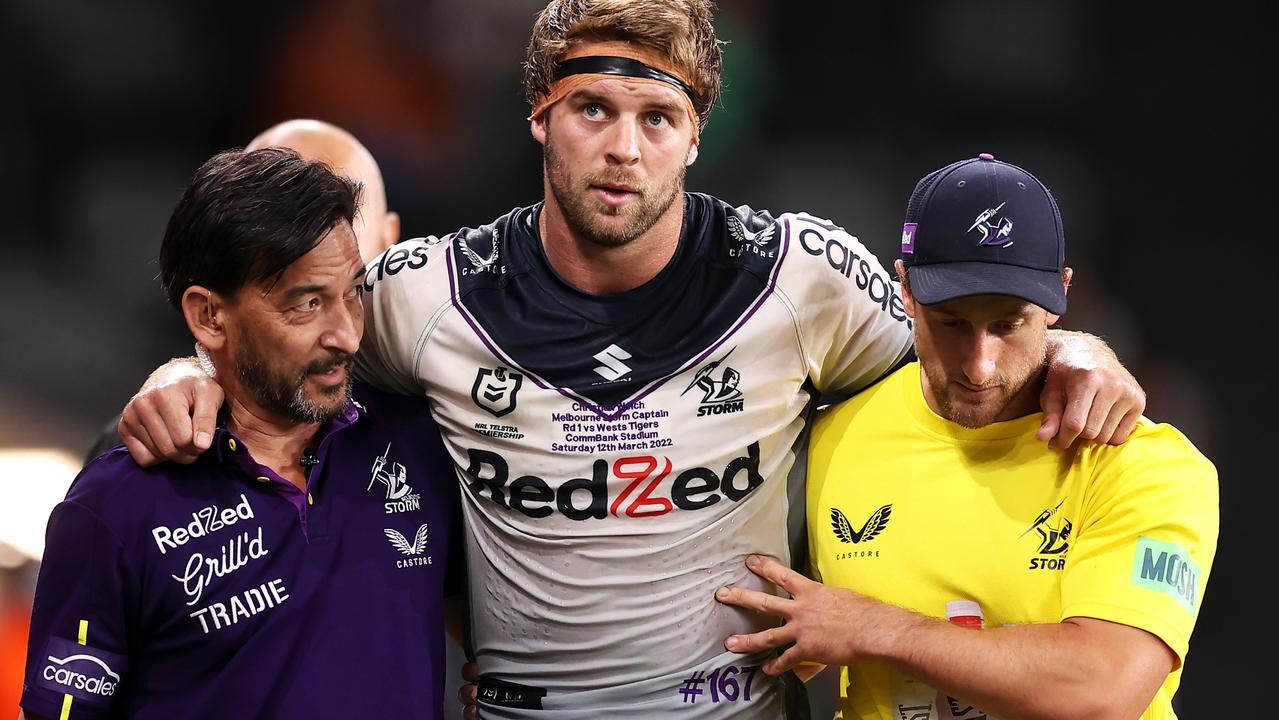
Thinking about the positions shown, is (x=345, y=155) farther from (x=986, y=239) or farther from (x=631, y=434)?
(x=986, y=239)

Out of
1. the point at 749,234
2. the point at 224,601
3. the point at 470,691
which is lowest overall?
the point at 470,691

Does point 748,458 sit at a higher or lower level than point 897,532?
higher

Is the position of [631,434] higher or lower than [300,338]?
lower

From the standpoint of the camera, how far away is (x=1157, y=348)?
4.91 m

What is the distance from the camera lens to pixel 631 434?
239 centimetres

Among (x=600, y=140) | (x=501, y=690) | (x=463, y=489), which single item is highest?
(x=600, y=140)

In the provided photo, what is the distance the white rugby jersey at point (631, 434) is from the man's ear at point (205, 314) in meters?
0.35

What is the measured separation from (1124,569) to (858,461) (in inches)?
21.4

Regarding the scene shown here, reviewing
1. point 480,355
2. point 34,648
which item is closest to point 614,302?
point 480,355

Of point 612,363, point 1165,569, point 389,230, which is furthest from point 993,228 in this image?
point 389,230

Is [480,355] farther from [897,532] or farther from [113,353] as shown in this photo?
[113,353]

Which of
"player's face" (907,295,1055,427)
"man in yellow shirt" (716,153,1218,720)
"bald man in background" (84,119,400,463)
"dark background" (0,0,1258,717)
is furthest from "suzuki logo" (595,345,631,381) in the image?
"dark background" (0,0,1258,717)

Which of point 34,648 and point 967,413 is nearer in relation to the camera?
point 34,648

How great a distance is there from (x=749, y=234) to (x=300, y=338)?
0.94 m
